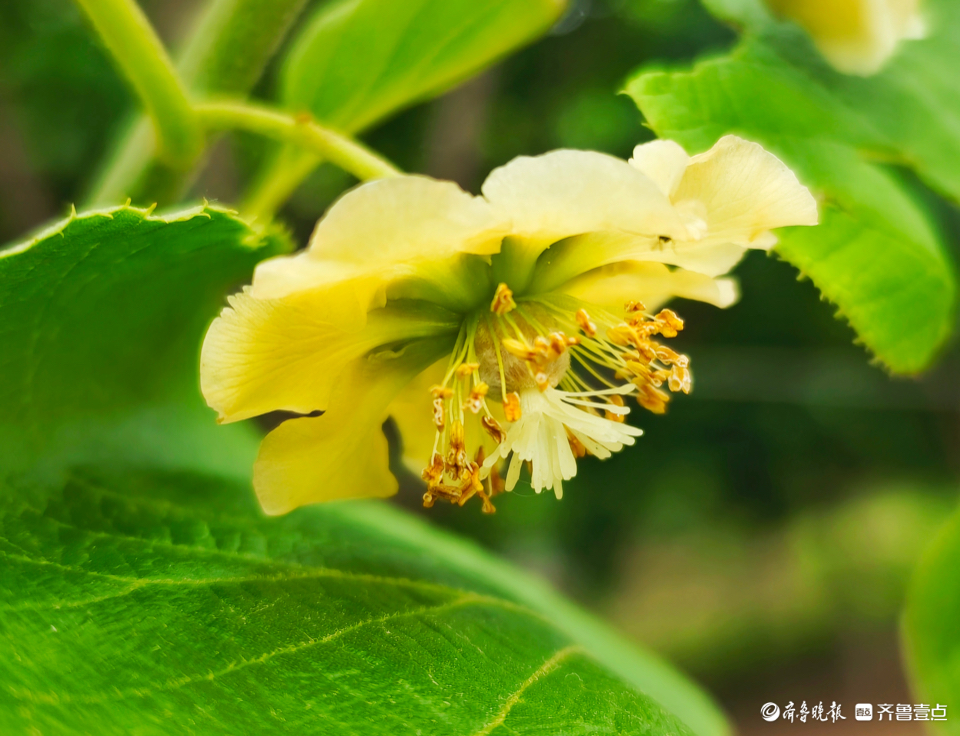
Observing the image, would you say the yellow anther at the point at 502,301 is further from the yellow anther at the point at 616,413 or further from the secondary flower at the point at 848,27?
the secondary flower at the point at 848,27

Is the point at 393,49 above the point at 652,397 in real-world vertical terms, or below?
above

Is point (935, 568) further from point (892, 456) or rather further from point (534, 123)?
point (892, 456)

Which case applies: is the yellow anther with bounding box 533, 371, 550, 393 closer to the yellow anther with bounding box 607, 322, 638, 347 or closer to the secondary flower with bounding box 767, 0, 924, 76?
the yellow anther with bounding box 607, 322, 638, 347

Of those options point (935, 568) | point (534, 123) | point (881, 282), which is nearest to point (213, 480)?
point (881, 282)

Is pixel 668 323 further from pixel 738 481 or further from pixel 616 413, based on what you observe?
pixel 738 481

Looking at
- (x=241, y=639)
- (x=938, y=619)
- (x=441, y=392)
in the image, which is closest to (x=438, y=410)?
(x=441, y=392)

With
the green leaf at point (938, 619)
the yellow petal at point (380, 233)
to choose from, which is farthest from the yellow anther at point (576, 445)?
the green leaf at point (938, 619)

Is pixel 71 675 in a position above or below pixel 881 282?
below
